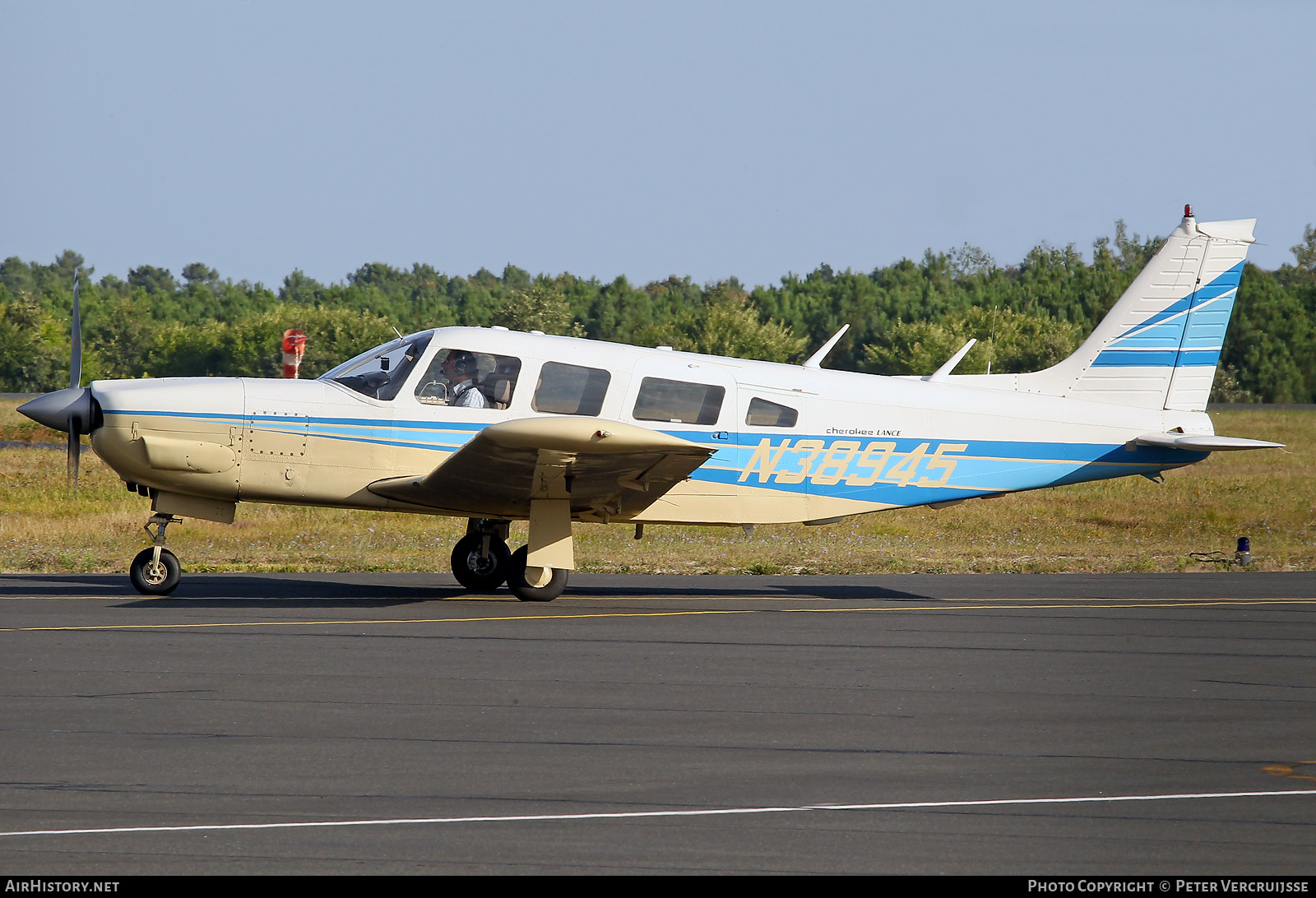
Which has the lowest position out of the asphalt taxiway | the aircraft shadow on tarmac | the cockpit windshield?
the aircraft shadow on tarmac

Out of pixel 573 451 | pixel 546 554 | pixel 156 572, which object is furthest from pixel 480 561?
pixel 156 572

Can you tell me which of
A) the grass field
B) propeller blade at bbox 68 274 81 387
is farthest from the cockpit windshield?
the grass field

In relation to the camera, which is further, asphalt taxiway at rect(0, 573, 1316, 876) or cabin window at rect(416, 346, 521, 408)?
cabin window at rect(416, 346, 521, 408)

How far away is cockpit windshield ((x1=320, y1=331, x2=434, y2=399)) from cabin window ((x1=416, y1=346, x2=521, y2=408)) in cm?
19

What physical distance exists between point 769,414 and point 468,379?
2853mm

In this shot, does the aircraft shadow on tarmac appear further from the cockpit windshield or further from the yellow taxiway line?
the cockpit windshield

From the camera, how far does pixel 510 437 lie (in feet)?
32.4

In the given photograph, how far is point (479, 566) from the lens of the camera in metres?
12.5

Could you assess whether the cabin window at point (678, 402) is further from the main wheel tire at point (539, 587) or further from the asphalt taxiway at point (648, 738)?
the asphalt taxiway at point (648, 738)

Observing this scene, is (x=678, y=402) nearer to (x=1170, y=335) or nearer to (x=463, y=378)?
(x=463, y=378)

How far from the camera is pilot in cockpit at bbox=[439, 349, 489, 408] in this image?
37.5 ft

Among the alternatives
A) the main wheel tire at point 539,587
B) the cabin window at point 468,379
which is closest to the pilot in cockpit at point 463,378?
the cabin window at point 468,379

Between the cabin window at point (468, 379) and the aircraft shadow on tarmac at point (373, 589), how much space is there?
1890 mm
